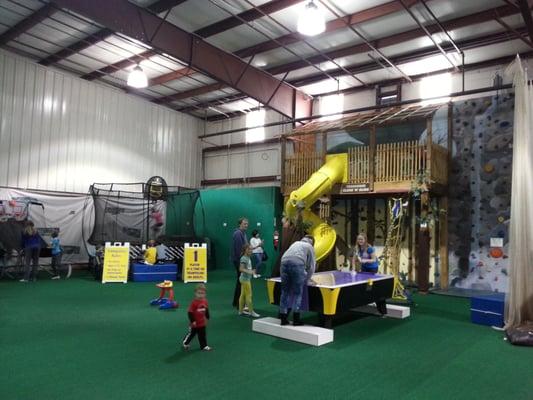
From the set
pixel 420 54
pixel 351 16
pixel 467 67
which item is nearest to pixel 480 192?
pixel 467 67

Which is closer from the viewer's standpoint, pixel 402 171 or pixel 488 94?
pixel 402 171

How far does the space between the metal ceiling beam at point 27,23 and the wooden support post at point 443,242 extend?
10.6 meters

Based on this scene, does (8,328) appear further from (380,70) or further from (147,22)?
(380,70)

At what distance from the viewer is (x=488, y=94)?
1112 centimetres

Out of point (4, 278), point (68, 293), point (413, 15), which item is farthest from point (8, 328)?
point (413, 15)

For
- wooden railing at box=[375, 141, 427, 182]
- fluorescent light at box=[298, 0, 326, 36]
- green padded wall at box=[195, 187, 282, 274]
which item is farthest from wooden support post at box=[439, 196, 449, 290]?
fluorescent light at box=[298, 0, 326, 36]

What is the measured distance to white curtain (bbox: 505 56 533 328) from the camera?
6.14 metres

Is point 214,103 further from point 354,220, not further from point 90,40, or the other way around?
point 354,220

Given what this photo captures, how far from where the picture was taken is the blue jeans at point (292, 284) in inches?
226

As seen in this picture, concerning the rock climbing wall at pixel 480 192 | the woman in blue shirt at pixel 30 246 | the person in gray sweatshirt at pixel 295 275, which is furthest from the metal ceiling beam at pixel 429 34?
the woman in blue shirt at pixel 30 246

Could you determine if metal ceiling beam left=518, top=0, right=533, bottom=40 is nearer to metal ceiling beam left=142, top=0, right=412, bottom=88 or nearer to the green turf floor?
metal ceiling beam left=142, top=0, right=412, bottom=88

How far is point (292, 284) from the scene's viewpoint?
5852 millimetres

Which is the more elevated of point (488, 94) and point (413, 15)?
point (413, 15)

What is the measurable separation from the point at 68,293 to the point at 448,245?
8.94 meters
